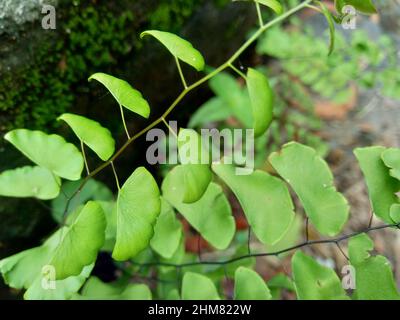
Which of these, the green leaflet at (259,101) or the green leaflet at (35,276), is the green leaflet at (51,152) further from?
the green leaflet at (259,101)

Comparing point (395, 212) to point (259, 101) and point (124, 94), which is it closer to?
point (259, 101)

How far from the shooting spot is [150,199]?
1.88 ft

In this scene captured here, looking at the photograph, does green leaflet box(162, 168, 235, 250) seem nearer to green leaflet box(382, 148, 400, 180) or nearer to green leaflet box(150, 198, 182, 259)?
green leaflet box(150, 198, 182, 259)

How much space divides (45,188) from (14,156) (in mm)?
244

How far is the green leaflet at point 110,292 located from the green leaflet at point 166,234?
0.25 feet

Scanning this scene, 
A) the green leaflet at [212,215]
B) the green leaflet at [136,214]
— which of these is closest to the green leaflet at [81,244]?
the green leaflet at [136,214]

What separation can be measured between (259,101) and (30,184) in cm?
37

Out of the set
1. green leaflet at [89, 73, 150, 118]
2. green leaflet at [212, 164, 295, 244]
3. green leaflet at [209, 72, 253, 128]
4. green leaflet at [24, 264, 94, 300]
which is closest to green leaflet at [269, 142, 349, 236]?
green leaflet at [212, 164, 295, 244]

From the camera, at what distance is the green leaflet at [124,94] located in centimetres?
58

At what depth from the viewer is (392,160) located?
66 centimetres

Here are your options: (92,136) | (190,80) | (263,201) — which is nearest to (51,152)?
(92,136)

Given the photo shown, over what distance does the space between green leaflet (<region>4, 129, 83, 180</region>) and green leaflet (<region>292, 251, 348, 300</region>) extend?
36cm
